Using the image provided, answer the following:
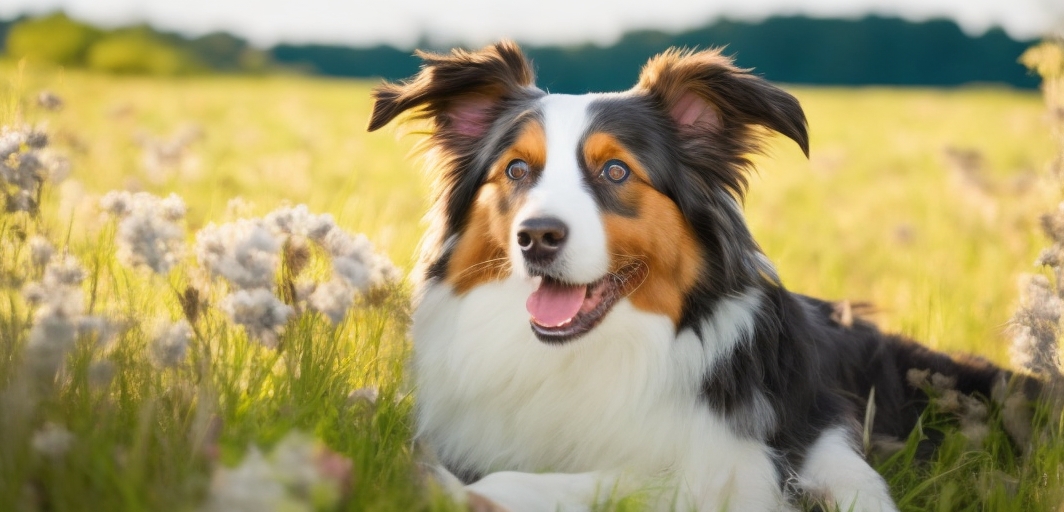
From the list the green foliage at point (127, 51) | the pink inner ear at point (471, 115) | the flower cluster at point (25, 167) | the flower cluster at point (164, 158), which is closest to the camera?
the flower cluster at point (25, 167)

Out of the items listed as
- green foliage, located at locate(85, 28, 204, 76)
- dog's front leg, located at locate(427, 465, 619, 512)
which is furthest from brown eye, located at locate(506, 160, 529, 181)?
green foliage, located at locate(85, 28, 204, 76)

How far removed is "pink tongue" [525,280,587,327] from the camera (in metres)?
3.23

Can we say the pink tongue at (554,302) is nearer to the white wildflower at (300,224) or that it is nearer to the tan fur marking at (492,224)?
the tan fur marking at (492,224)

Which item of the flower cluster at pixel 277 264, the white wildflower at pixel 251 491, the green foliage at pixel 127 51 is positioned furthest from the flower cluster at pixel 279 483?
the green foliage at pixel 127 51

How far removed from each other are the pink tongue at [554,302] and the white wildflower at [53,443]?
1.48 m

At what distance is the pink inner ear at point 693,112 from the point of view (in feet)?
11.7

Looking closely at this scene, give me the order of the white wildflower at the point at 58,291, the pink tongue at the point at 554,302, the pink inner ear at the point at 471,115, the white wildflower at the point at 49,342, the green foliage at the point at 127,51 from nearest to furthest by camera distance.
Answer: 1. the white wildflower at the point at 49,342
2. the white wildflower at the point at 58,291
3. the pink tongue at the point at 554,302
4. the pink inner ear at the point at 471,115
5. the green foliage at the point at 127,51

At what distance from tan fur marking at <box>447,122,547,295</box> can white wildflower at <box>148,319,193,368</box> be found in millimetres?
1025

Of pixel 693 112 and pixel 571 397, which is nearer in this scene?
pixel 571 397

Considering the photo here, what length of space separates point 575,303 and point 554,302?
0.07 m

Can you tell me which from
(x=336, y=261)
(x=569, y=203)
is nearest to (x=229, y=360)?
(x=336, y=261)

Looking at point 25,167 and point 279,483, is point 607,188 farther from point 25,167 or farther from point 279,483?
point 25,167

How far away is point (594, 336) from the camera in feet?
10.9

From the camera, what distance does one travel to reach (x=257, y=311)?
9.16 ft
